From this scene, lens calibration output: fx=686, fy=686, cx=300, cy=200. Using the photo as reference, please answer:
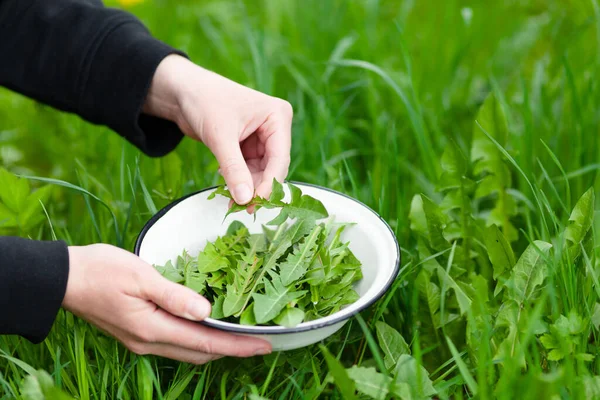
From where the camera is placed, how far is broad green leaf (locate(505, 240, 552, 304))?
4.50 ft

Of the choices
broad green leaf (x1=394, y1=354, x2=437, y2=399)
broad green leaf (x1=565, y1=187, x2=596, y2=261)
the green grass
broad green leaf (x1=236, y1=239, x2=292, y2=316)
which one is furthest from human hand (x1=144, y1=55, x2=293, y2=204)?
broad green leaf (x1=565, y1=187, x2=596, y2=261)

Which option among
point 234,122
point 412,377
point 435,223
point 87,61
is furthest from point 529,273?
point 87,61

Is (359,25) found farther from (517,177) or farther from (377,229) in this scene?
(377,229)

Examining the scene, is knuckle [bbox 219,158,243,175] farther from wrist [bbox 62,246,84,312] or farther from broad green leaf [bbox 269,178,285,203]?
wrist [bbox 62,246,84,312]

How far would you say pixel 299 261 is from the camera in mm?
1331

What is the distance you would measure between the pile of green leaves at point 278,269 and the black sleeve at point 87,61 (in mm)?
422

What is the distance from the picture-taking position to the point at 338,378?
1.19 metres

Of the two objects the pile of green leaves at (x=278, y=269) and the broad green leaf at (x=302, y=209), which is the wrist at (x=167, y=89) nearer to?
the pile of green leaves at (x=278, y=269)

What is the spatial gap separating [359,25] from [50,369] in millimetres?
1664

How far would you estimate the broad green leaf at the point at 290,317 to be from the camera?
3.87 feet

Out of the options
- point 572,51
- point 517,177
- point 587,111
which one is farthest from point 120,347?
point 572,51

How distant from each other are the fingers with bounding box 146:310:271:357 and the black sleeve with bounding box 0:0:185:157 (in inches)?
26.5

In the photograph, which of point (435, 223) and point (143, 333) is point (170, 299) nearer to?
point (143, 333)

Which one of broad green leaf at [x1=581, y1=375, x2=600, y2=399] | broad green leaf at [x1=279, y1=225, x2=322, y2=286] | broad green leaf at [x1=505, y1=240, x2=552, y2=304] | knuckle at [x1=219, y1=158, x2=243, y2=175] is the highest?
knuckle at [x1=219, y1=158, x2=243, y2=175]
